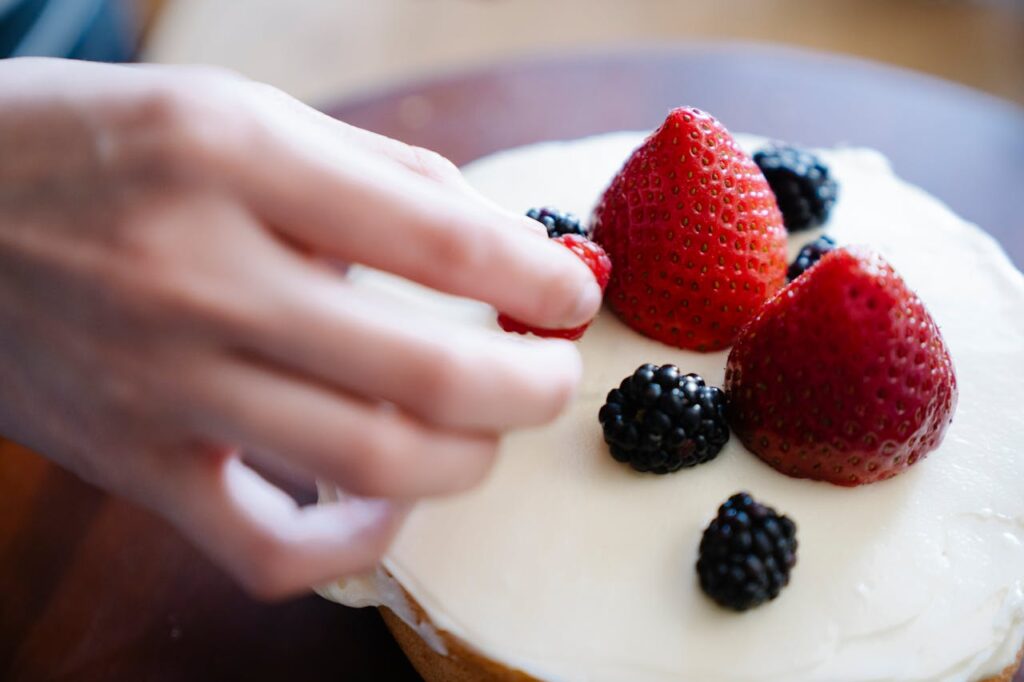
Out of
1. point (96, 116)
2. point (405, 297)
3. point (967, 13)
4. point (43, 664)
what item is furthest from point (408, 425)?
point (967, 13)

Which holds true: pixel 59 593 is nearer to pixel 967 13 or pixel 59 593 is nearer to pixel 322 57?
pixel 322 57

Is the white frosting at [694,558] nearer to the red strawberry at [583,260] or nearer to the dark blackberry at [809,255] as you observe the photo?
the red strawberry at [583,260]

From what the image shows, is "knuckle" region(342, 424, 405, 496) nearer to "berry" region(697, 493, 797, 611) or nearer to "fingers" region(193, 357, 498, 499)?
"fingers" region(193, 357, 498, 499)

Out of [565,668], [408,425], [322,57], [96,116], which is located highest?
[96,116]

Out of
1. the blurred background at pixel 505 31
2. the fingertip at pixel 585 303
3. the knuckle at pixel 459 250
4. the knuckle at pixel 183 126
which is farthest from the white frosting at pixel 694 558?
the blurred background at pixel 505 31

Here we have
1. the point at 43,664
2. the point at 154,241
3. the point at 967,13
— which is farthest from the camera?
the point at 967,13

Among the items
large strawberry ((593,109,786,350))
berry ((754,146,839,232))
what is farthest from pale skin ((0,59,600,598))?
berry ((754,146,839,232))

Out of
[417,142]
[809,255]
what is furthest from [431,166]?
[417,142]

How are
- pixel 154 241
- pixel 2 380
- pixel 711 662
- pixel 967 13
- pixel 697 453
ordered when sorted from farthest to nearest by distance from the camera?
pixel 967 13 < pixel 697 453 < pixel 711 662 < pixel 2 380 < pixel 154 241

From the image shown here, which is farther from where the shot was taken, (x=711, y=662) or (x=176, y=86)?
(x=711, y=662)
